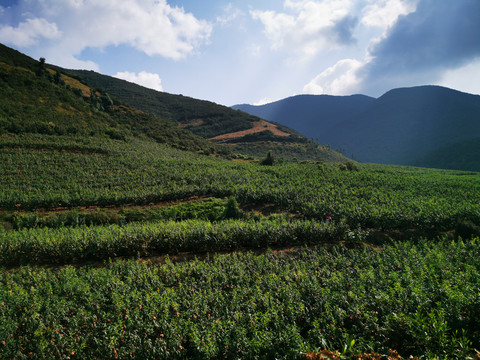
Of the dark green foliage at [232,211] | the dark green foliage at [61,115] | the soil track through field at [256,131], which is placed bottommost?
Answer: the dark green foliage at [232,211]

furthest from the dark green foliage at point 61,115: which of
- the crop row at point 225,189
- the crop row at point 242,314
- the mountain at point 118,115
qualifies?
the crop row at point 242,314

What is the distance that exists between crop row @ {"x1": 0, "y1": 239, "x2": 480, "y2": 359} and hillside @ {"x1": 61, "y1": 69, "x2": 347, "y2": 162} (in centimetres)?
7105

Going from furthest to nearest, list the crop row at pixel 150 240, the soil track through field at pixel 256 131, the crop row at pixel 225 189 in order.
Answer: the soil track through field at pixel 256 131, the crop row at pixel 225 189, the crop row at pixel 150 240

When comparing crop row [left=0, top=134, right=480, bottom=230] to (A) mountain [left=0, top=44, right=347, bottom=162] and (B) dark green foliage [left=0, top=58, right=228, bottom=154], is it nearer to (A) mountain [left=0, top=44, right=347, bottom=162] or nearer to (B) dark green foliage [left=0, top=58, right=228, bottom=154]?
(B) dark green foliage [left=0, top=58, right=228, bottom=154]

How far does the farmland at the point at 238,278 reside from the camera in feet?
18.9

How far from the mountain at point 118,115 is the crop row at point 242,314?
42273 millimetres

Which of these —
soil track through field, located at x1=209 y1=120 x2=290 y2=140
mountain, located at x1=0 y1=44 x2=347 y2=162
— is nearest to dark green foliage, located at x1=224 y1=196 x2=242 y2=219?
mountain, located at x1=0 y1=44 x2=347 y2=162

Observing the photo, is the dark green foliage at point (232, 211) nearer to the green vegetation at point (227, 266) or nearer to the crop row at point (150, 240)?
the green vegetation at point (227, 266)

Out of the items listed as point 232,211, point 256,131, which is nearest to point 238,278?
point 232,211

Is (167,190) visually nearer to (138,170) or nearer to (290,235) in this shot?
(138,170)

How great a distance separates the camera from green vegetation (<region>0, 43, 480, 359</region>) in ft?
19.1

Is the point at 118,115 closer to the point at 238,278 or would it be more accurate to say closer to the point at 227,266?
the point at 227,266

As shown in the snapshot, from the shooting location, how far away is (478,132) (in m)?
152

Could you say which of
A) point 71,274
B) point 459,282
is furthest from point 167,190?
point 459,282
